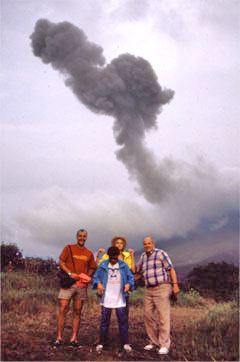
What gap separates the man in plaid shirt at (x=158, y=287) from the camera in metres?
6.63

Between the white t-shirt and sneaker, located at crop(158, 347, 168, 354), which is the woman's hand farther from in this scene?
sneaker, located at crop(158, 347, 168, 354)

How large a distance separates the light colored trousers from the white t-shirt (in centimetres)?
59

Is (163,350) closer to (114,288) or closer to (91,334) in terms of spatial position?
(114,288)

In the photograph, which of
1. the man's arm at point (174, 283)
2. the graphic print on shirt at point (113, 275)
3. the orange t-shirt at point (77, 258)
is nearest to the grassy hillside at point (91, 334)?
the man's arm at point (174, 283)

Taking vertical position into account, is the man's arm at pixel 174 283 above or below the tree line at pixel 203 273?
above

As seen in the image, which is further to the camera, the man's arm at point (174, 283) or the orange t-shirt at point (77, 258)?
the orange t-shirt at point (77, 258)

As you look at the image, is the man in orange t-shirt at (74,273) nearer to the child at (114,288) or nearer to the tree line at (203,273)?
the child at (114,288)

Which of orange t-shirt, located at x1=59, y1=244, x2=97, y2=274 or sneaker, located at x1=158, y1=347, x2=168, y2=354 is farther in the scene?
orange t-shirt, located at x1=59, y1=244, x2=97, y2=274

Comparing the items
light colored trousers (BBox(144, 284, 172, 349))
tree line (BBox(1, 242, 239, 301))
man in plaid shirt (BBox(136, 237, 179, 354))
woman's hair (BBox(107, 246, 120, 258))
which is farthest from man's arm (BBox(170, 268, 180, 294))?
tree line (BBox(1, 242, 239, 301))

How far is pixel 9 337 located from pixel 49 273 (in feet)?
36.0

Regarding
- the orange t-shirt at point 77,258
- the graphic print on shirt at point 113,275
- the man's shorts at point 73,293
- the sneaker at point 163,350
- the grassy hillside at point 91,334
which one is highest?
the orange t-shirt at point 77,258

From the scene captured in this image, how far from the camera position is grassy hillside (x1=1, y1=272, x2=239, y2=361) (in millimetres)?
6477

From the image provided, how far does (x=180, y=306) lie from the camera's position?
14.8m

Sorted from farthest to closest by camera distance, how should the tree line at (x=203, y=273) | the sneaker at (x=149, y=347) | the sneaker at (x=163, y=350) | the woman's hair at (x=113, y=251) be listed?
the tree line at (x=203, y=273)
the sneaker at (x=149, y=347)
the woman's hair at (x=113, y=251)
the sneaker at (x=163, y=350)
